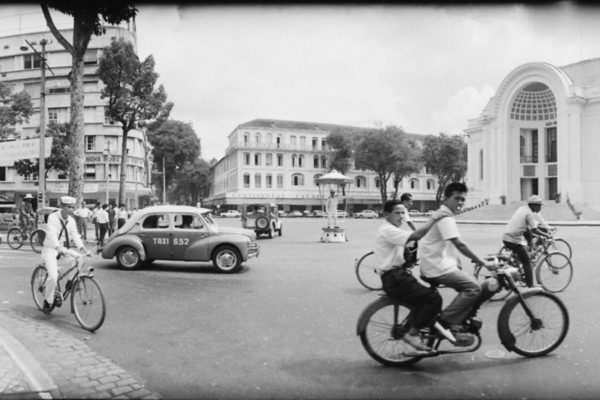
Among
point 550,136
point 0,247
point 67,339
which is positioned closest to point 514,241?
point 67,339

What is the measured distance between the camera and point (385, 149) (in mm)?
59188

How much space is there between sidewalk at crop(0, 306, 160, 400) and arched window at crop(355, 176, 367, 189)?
69.7 metres

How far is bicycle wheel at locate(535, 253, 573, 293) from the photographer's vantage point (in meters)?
8.62

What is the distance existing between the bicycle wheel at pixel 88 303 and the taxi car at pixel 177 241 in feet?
16.1

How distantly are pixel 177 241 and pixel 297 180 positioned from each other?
6043 centimetres

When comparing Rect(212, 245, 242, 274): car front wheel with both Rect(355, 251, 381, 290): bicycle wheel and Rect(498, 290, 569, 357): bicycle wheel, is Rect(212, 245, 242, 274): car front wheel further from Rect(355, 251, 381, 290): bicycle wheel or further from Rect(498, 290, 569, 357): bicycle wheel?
Rect(498, 290, 569, 357): bicycle wheel

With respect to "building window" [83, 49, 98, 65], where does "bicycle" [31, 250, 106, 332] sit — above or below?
below

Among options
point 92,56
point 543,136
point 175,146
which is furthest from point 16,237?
point 543,136

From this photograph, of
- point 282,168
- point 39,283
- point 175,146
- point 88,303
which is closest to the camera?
point 88,303

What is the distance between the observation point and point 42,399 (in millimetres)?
3715

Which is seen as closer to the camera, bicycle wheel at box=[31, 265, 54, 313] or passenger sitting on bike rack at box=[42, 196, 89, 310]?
passenger sitting on bike rack at box=[42, 196, 89, 310]

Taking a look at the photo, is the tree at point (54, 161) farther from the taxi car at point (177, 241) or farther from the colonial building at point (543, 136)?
the colonial building at point (543, 136)

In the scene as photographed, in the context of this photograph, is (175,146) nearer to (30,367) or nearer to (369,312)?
(30,367)

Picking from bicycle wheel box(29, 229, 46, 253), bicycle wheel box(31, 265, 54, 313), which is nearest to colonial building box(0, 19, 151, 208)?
bicycle wheel box(29, 229, 46, 253)
